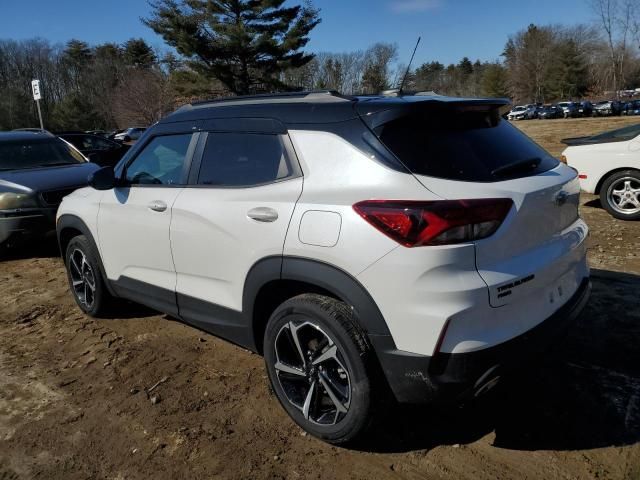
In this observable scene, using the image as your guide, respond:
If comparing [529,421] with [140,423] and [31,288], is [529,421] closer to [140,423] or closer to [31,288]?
[140,423]

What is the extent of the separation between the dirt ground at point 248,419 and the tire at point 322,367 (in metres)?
0.16

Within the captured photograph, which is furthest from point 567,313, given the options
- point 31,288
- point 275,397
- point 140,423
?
point 31,288

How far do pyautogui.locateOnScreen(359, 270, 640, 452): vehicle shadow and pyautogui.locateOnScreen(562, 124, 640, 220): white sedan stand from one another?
4.33 meters

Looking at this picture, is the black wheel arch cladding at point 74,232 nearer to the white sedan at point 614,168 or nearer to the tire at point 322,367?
the tire at point 322,367

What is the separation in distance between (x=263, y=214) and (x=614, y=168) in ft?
21.1

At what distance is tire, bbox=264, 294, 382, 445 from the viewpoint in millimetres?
2424

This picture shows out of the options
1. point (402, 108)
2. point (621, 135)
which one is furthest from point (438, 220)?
point (621, 135)

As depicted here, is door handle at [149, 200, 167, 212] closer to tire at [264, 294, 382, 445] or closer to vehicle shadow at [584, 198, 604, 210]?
tire at [264, 294, 382, 445]

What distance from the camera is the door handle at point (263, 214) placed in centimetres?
270

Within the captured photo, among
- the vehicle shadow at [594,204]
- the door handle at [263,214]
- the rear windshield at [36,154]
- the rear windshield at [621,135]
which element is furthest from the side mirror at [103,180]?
the vehicle shadow at [594,204]

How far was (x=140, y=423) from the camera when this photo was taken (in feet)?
9.85

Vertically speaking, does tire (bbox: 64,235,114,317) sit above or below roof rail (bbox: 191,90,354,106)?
below

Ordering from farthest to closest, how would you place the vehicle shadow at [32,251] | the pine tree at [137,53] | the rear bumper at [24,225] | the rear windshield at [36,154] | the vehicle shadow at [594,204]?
the pine tree at [137,53] → the vehicle shadow at [594,204] → the rear windshield at [36,154] → the vehicle shadow at [32,251] → the rear bumper at [24,225]

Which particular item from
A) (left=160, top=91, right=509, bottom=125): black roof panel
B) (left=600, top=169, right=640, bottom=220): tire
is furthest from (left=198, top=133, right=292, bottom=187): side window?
(left=600, top=169, right=640, bottom=220): tire
